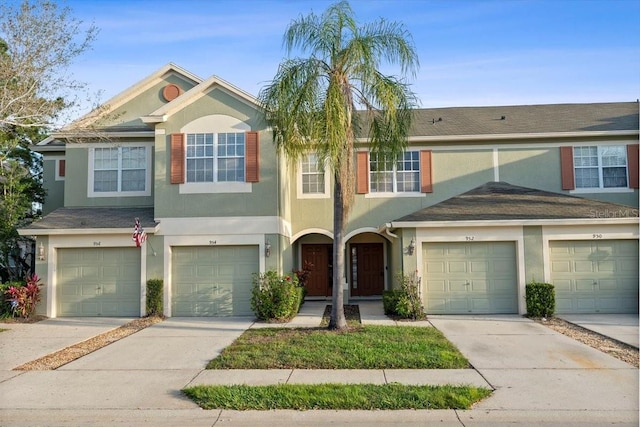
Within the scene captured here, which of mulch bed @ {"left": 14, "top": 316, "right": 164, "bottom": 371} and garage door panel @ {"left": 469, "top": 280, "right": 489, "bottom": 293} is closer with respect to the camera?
mulch bed @ {"left": 14, "top": 316, "right": 164, "bottom": 371}

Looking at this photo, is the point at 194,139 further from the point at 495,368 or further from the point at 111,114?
the point at 495,368

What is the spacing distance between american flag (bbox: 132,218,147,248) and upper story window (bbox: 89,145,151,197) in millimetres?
2556

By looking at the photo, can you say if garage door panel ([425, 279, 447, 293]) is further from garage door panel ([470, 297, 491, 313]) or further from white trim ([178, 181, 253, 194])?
white trim ([178, 181, 253, 194])

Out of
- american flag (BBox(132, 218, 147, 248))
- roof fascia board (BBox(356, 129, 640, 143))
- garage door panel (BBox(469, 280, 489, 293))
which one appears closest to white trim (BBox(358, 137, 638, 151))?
roof fascia board (BBox(356, 129, 640, 143))

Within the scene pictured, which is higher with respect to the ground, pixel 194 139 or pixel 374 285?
pixel 194 139

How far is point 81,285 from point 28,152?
9.61 m

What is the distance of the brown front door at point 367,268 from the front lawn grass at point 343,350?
8465 mm

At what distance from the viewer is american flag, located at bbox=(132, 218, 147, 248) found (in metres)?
13.8

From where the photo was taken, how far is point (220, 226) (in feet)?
48.2

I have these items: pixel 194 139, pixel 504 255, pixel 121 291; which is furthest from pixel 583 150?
Answer: pixel 121 291

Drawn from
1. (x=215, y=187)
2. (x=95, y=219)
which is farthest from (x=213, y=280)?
(x=95, y=219)

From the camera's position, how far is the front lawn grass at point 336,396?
21.0 feet

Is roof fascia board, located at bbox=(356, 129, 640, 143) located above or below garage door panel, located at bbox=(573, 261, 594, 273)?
above

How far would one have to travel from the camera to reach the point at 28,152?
70.2 ft
